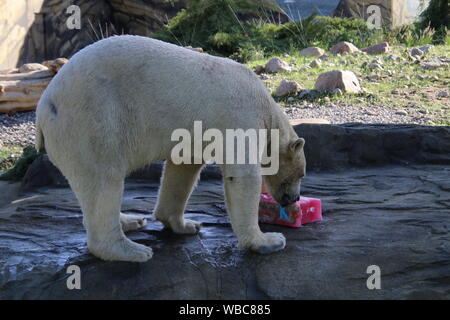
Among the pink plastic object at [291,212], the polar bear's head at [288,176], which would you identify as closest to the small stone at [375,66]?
the pink plastic object at [291,212]

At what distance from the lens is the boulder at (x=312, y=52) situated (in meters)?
13.2

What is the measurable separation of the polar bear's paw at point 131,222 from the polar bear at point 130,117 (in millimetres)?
745

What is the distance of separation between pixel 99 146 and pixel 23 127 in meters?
7.25

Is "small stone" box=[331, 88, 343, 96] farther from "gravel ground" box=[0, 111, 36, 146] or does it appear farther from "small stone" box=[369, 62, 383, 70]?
"gravel ground" box=[0, 111, 36, 146]

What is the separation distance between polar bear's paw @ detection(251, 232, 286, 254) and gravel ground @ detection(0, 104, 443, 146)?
509cm

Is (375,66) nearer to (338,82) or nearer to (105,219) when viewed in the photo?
(338,82)

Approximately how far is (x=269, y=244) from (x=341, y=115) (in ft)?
18.4

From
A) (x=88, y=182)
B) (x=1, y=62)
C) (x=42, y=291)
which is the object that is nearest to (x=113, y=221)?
(x=88, y=182)

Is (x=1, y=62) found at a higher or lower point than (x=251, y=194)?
higher

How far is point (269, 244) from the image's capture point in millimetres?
4355

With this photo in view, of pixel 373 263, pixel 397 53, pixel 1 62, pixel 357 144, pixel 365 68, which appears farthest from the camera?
pixel 1 62

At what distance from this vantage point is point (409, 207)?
17.5 ft

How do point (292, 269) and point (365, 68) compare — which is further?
point (365, 68)

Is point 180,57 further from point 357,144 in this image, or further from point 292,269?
point 357,144
